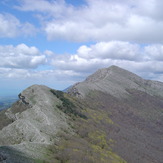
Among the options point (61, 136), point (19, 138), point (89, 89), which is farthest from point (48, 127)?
point (89, 89)

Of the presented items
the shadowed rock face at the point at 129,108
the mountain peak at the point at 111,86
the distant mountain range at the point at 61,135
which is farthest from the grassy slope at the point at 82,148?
the mountain peak at the point at 111,86

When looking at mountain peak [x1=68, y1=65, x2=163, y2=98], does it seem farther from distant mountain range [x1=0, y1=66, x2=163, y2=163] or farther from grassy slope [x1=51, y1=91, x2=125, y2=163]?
grassy slope [x1=51, y1=91, x2=125, y2=163]

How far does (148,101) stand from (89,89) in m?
55.2

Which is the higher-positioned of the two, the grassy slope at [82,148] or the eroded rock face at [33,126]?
the eroded rock face at [33,126]

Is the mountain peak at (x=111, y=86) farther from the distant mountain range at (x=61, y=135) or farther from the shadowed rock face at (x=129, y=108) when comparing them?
the distant mountain range at (x=61, y=135)

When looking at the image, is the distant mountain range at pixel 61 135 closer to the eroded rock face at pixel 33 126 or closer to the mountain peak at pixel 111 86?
the eroded rock face at pixel 33 126

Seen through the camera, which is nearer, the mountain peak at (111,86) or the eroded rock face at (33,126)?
the eroded rock face at (33,126)

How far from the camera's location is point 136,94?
6122 inches

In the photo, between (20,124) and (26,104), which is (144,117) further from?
(20,124)

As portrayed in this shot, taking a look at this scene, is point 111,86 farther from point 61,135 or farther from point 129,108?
point 61,135

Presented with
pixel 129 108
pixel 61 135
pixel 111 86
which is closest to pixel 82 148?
pixel 61 135

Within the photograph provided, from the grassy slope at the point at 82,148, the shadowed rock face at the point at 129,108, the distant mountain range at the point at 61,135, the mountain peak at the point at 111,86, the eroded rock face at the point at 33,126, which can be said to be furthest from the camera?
the mountain peak at the point at 111,86

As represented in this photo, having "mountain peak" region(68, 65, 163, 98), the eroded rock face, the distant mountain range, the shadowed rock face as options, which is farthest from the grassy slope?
"mountain peak" region(68, 65, 163, 98)

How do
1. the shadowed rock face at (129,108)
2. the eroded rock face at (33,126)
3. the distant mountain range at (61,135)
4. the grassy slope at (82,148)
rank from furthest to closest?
the shadowed rock face at (129,108)
the eroded rock face at (33,126)
the grassy slope at (82,148)
the distant mountain range at (61,135)
